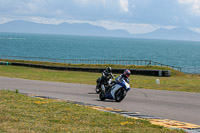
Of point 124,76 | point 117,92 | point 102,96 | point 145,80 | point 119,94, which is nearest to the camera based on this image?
point 124,76

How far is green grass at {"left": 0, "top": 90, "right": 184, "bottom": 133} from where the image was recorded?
338 inches

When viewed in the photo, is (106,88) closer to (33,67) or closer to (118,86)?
Answer: (118,86)

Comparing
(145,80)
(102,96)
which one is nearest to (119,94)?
(102,96)

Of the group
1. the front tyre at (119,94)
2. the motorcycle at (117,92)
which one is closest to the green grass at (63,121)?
the motorcycle at (117,92)

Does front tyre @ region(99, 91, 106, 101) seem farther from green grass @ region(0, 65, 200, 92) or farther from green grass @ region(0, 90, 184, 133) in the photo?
green grass @ region(0, 65, 200, 92)

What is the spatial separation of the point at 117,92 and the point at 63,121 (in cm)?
643

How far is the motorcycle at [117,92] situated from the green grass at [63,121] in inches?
133

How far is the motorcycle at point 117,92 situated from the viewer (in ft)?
50.1

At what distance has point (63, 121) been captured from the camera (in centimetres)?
986

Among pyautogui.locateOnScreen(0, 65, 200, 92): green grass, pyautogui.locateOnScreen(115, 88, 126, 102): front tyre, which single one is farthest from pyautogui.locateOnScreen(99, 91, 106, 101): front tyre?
pyautogui.locateOnScreen(0, 65, 200, 92): green grass

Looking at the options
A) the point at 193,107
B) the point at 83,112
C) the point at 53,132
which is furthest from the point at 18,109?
the point at 193,107

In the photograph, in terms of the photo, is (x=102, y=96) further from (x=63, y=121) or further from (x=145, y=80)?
(x=145, y=80)

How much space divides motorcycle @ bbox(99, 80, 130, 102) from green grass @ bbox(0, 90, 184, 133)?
11.1ft

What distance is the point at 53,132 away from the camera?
8180 mm
